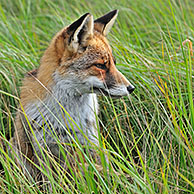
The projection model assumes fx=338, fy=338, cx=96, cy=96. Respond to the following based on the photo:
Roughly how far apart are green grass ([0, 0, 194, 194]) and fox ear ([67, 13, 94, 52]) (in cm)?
83

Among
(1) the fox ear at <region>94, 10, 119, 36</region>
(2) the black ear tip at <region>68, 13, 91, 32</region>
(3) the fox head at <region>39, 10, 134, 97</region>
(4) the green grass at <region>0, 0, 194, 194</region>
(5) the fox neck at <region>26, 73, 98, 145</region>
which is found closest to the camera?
(4) the green grass at <region>0, 0, 194, 194</region>

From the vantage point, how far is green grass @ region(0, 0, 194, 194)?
3.41 meters

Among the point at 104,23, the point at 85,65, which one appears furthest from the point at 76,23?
the point at 104,23

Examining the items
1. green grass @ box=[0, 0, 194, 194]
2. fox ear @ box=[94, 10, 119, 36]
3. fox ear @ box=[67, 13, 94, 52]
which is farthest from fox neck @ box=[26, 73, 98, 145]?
fox ear @ box=[94, 10, 119, 36]

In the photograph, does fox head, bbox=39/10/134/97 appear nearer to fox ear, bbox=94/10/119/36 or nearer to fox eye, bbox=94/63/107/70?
fox eye, bbox=94/63/107/70

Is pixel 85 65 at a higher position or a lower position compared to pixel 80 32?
lower

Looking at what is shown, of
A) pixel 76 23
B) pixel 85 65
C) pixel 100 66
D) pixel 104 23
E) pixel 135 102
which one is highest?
pixel 76 23

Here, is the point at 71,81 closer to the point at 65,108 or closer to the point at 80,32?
the point at 65,108

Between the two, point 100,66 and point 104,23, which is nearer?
point 100,66

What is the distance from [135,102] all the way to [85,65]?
118 centimetres

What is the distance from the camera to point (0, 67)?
5.78 m

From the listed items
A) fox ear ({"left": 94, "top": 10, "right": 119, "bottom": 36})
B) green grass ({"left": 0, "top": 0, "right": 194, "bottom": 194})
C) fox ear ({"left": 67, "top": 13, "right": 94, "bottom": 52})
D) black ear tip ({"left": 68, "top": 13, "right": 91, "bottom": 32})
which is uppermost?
black ear tip ({"left": 68, "top": 13, "right": 91, "bottom": 32})

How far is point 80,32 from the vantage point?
4.37 m

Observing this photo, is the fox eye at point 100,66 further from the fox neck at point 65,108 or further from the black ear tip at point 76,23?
the black ear tip at point 76,23
